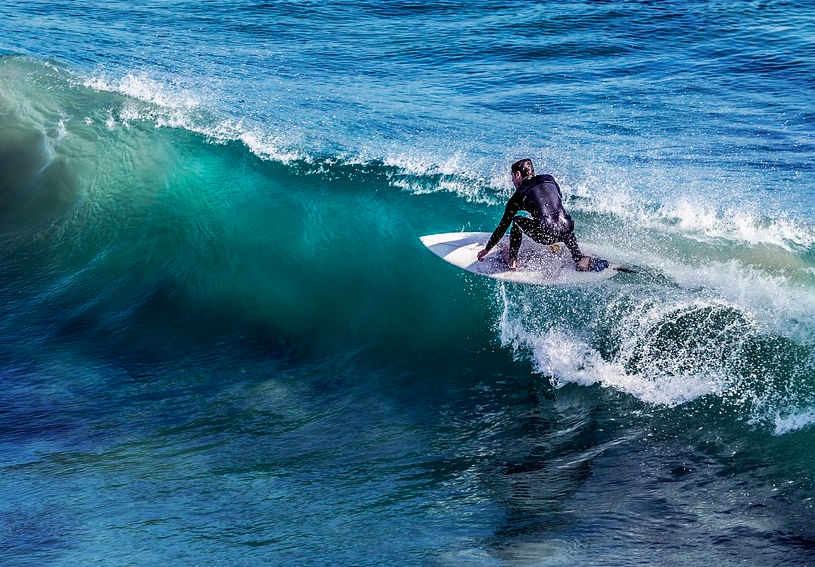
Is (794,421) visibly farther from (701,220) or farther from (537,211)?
(701,220)

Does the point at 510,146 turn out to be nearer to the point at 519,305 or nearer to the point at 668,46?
the point at 519,305

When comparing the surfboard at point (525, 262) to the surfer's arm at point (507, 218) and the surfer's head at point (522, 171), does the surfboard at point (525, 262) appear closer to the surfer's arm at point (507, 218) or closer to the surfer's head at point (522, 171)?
the surfer's arm at point (507, 218)

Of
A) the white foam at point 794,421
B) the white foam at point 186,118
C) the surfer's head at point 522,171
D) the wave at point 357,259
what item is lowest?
the white foam at point 794,421

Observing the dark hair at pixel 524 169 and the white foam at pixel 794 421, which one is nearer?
the white foam at pixel 794 421

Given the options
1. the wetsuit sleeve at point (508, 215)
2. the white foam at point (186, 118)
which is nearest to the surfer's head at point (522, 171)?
the wetsuit sleeve at point (508, 215)

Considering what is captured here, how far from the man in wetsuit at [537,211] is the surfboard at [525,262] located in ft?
0.89

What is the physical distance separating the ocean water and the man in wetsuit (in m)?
Answer: 0.77

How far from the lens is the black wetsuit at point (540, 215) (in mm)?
A: 9805

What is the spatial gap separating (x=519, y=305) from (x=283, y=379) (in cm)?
305

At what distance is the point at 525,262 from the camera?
34.2 ft

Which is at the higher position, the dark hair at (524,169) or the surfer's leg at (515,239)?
the dark hair at (524,169)

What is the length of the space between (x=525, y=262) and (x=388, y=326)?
75.7 inches

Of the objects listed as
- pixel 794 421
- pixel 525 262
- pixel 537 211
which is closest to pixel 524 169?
pixel 537 211

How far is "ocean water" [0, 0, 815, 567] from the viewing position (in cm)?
720
